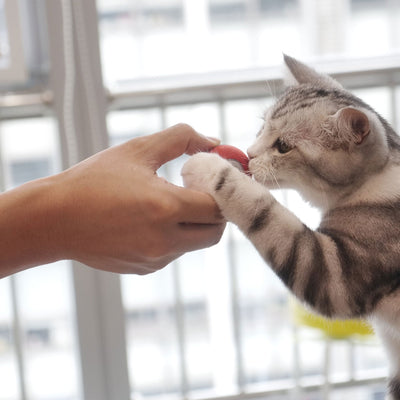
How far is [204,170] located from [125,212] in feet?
0.47

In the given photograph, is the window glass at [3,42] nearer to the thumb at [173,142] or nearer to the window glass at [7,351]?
the window glass at [7,351]

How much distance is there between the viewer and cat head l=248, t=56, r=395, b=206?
3.14 feet

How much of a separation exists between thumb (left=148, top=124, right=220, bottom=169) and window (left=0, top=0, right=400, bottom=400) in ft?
3.16

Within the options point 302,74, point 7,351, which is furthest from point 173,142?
point 7,351

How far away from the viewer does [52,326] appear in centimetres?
211

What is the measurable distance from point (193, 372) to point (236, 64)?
1.06 meters

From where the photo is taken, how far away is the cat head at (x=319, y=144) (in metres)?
0.96

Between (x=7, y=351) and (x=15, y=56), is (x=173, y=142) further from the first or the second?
(x=7, y=351)

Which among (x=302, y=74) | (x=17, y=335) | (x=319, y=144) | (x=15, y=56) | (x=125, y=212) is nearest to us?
(x=125, y=212)

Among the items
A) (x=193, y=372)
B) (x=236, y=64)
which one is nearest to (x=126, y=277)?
(x=193, y=372)

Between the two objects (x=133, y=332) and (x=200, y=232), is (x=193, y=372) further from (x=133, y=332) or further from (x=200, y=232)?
(x=200, y=232)

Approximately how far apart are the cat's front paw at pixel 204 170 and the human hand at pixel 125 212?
0.02 metres

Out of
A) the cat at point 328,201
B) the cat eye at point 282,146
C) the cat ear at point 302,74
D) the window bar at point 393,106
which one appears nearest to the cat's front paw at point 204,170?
the cat at point 328,201

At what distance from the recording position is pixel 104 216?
0.88 meters
